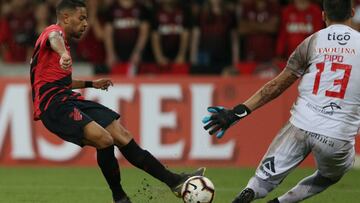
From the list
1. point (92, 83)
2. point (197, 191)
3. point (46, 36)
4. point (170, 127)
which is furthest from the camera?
point (170, 127)

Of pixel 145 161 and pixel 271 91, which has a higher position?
pixel 271 91

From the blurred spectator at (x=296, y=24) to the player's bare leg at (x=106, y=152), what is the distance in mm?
6588

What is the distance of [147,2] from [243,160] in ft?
11.3

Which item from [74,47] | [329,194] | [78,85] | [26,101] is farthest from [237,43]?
[78,85]

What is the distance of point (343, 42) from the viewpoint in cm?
731

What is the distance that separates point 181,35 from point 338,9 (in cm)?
773

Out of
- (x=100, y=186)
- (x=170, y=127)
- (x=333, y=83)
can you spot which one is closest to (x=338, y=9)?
(x=333, y=83)

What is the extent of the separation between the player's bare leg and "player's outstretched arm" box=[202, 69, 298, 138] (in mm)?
1219

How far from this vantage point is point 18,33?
50.4 feet

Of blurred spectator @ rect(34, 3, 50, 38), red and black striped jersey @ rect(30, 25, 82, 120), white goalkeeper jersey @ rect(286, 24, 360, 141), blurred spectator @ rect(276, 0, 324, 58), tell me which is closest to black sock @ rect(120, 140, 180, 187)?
red and black striped jersey @ rect(30, 25, 82, 120)

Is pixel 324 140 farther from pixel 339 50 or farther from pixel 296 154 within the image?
pixel 339 50

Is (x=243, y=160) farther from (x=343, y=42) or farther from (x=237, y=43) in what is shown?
(x=343, y=42)

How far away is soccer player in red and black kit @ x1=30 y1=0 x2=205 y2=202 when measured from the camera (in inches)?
326

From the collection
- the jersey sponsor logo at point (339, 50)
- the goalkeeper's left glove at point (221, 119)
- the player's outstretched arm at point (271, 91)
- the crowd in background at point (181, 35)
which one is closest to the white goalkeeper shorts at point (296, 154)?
the player's outstretched arm at point (271, 91)
